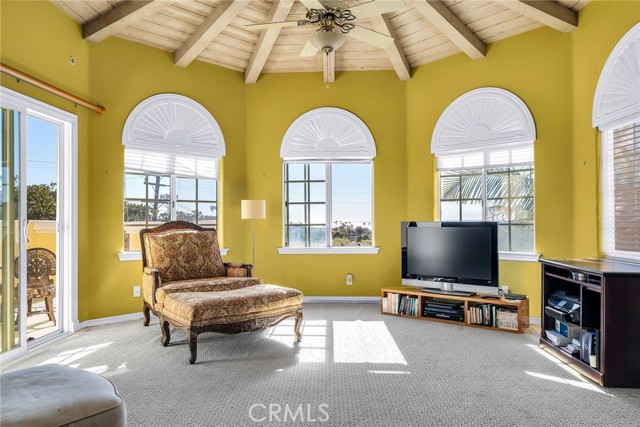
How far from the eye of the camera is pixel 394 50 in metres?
4.69

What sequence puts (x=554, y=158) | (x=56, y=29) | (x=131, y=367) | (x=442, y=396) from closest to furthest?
(x=442, y=396)
(x=131, y=367)
(x=56, y=29)
(x=554, y=158)

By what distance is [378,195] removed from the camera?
5.26 m

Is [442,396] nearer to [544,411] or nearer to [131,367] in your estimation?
[544,411]

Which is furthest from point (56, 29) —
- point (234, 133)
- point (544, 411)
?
point (544, 411)

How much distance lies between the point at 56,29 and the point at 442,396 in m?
4.62

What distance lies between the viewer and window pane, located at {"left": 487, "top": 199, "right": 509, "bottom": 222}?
4500 mm

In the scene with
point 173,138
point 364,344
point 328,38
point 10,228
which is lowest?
point 364,344

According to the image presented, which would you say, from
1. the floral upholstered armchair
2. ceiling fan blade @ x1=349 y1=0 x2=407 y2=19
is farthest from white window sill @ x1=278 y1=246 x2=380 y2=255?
ceiling fan blade @ x1=349 y1=0 x2=407 y2=19

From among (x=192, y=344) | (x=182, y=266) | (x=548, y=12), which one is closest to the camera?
(x=192, y=344)

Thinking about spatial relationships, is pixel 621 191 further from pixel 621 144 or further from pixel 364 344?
pixel 364 344

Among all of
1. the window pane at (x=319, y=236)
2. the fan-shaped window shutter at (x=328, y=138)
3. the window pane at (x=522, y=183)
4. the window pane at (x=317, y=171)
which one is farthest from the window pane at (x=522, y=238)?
the window pane at (x=317, y=171)

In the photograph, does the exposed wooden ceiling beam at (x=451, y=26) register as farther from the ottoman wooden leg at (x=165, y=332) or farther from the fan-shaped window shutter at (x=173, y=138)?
the ottoman wooden leg at (x=165, y=332)

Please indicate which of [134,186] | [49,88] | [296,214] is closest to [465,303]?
[296,214]

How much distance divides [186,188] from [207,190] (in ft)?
0.93
